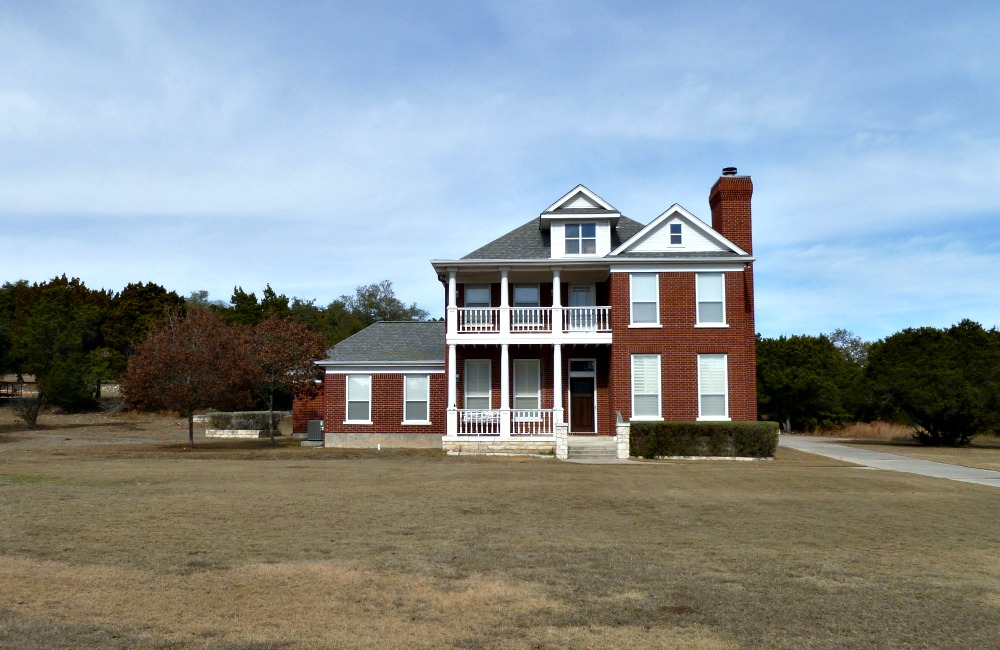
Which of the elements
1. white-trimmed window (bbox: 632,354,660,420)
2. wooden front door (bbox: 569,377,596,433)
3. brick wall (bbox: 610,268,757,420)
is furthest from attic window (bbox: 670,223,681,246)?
wooden front door (bbox: 569,377,596,433)

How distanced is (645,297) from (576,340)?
282 cm

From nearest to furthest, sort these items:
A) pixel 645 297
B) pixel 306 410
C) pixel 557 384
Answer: pixel 557 384 → pixel 645 297 → pixel 306 410

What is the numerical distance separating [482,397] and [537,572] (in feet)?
70.0

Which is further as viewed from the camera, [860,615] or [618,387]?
[618,387]

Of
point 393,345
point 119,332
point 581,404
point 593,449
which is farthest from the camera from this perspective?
point 119,332

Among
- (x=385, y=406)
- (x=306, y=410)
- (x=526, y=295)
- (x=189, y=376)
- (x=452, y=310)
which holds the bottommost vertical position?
(x=306, y=410)

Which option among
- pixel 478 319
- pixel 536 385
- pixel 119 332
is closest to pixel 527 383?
pixel 536 385

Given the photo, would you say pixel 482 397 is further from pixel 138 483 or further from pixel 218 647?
pixel 218 647

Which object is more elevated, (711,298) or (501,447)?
(711,298)

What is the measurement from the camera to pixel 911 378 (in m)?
32.7

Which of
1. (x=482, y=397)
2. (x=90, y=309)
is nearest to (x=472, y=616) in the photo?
(x=482, y=397)

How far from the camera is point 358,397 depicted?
30422 mm

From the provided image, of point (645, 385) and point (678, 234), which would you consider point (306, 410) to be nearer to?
point (645, 385)

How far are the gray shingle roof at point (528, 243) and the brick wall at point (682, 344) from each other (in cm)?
295
